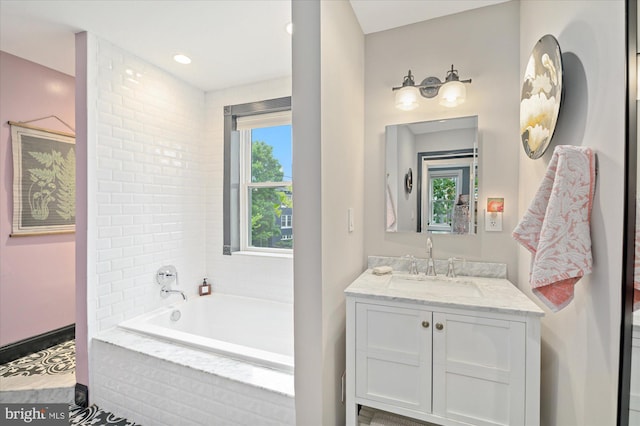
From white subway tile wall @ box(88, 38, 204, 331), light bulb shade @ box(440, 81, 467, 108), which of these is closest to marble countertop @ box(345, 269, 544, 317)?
light bulb shade @ box(440, 81, 467, 108)

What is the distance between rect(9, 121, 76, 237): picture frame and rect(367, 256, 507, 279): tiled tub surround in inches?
116

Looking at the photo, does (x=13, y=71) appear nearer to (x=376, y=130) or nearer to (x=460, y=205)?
→ (x=376, y=130)

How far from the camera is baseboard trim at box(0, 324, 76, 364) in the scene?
94.1 inches

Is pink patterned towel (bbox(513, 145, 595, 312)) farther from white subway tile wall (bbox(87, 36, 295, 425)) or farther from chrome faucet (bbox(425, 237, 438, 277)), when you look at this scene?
white subway tile wall (bbox(87, 36, 295, 425))

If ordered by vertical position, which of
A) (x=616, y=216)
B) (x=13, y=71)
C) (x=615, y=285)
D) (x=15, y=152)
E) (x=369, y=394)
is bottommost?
(x=369, y=394)

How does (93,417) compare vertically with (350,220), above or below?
below

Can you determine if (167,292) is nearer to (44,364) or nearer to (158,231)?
(158,231)

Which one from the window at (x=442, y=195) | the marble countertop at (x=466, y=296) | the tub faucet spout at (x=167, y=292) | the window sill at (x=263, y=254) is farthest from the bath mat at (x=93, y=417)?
the window at (x=442, y=195)

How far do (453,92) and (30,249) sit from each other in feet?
11.8

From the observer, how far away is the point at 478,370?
4.23ft

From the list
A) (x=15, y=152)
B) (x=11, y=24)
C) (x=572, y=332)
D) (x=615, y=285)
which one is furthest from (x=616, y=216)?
(x=15, y=152)

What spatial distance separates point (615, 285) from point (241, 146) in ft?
9.45

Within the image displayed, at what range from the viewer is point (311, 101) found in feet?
4.43

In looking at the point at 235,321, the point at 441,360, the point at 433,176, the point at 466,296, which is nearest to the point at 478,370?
the point at 441,360
